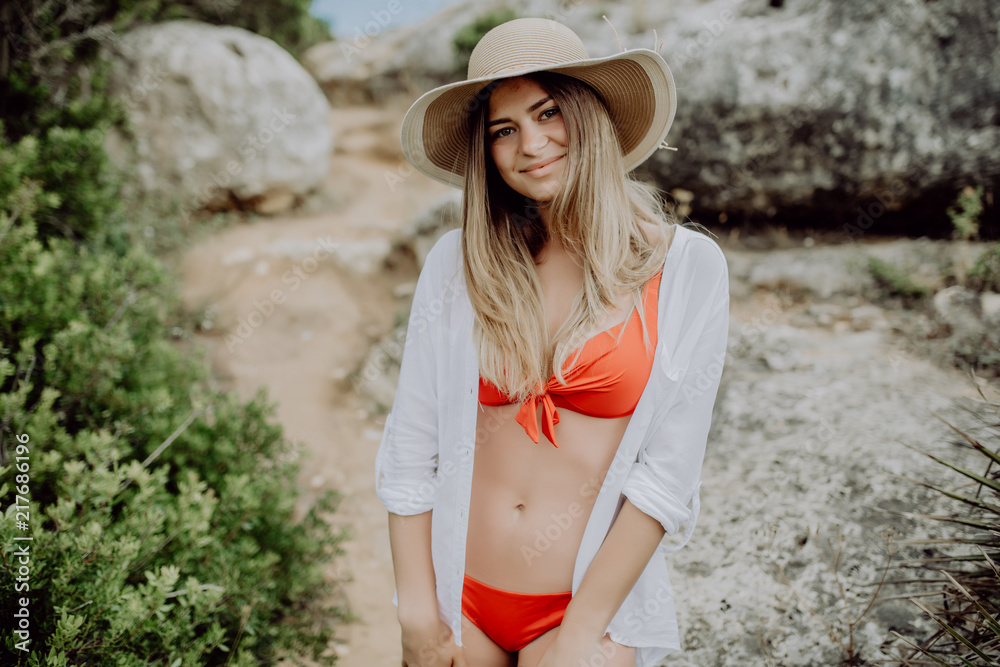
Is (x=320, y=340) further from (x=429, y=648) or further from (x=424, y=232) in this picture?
(x=429, y=648)

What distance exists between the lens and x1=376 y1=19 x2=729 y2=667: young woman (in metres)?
1.54

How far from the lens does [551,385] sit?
1.57m

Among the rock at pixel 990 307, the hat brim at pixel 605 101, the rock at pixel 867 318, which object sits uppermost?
the hat brim at pixel 605 101

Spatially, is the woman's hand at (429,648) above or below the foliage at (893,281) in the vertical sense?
below

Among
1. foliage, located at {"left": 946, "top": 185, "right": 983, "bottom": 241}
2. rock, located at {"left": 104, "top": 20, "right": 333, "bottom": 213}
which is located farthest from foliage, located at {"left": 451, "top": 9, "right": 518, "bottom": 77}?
foliage, located at {"left": 946, "top": 185, "right": 983, "bottom": 241}

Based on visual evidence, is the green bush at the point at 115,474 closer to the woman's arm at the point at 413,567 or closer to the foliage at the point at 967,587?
the woman's arm at the point at 413,567

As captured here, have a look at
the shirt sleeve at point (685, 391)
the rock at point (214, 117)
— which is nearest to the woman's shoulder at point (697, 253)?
the shirt sleeve at point (685, 391)

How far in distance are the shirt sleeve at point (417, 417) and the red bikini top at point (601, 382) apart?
35 centimetres

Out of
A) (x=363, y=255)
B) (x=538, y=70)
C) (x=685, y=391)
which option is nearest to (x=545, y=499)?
(x=685, y=391)

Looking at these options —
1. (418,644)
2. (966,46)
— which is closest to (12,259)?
(418,644)

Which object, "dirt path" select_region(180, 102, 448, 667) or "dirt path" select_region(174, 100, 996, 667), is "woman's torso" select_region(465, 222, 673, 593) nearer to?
"dirt path" select_region(174, 100, 996, 667)

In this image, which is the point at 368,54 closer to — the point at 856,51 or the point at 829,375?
the point at 856,51

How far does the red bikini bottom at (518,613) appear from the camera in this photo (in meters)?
1.62

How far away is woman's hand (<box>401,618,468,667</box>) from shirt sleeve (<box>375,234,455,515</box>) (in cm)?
33
